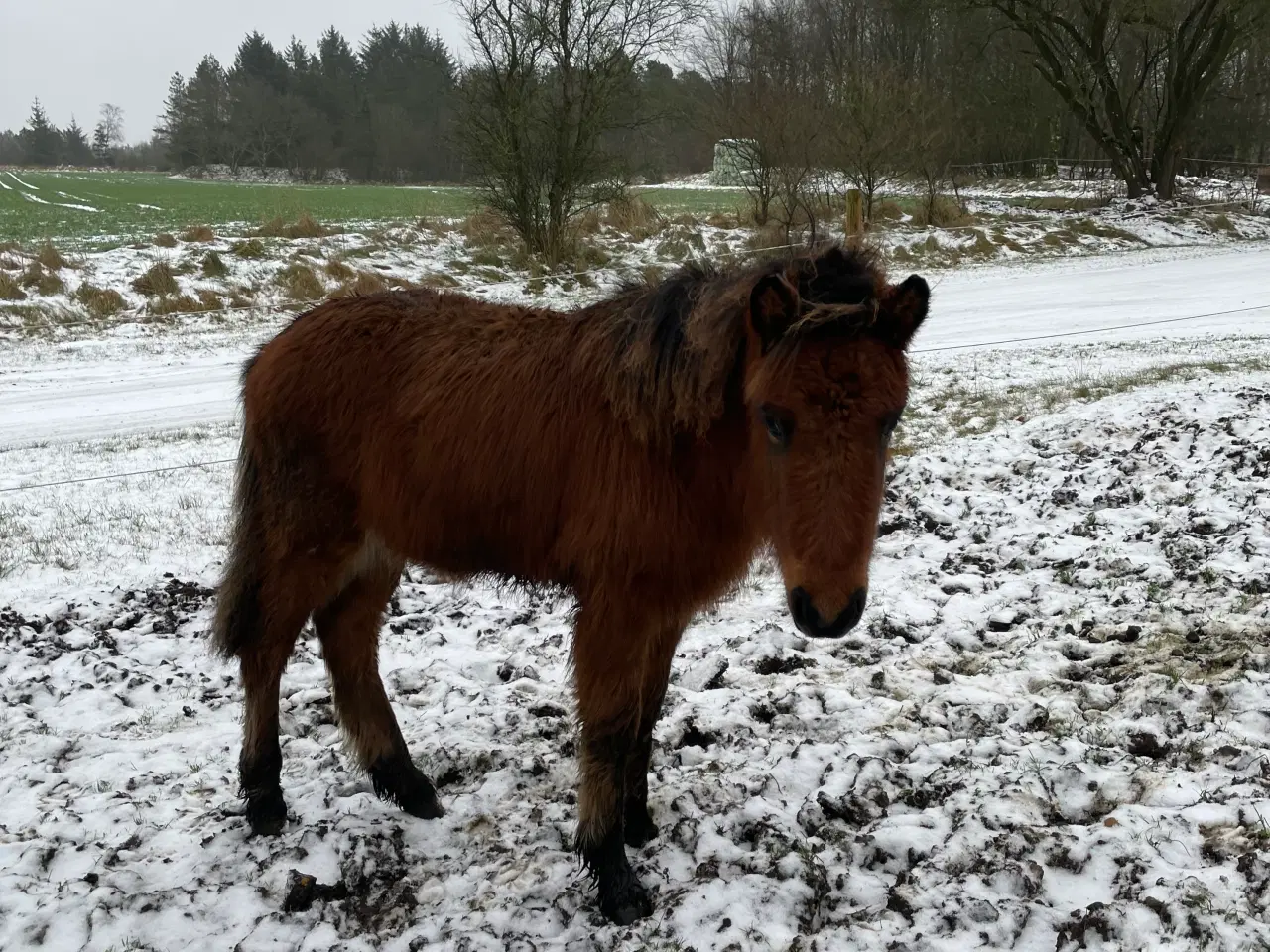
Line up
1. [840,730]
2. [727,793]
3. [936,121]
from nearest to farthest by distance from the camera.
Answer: [727,793], [840,730], [936,121]

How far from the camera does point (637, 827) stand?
3.03m

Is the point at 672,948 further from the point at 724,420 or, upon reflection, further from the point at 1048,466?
the point at 1048,466

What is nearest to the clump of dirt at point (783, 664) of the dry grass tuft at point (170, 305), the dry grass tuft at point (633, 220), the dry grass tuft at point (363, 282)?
the dry grass tuft at point (363, 282)

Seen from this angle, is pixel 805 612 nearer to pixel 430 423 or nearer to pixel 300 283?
pixel 430 423

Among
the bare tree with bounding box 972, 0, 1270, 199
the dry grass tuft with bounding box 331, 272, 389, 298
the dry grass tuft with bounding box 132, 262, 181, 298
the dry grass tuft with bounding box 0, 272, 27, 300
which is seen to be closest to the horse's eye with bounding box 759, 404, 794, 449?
the dry grass tuft with bounding box 331, 272, 389, 298

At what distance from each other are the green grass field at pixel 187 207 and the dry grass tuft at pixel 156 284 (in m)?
3.90

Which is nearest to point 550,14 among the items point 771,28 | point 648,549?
point 648,549

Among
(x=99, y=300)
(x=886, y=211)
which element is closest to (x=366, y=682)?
(x=99, y=300)

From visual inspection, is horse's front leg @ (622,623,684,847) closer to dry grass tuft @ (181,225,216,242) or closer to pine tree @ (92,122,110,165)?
dry grass tuft @ (181,225,216,242)

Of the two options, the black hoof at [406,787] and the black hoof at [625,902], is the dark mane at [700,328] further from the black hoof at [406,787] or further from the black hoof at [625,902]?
the black hoof at [406,787]

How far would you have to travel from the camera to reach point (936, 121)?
20.4 m

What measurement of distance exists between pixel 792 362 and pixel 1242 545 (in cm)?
376

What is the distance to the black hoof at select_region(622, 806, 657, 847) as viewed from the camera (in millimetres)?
3018

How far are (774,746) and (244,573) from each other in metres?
2.21
